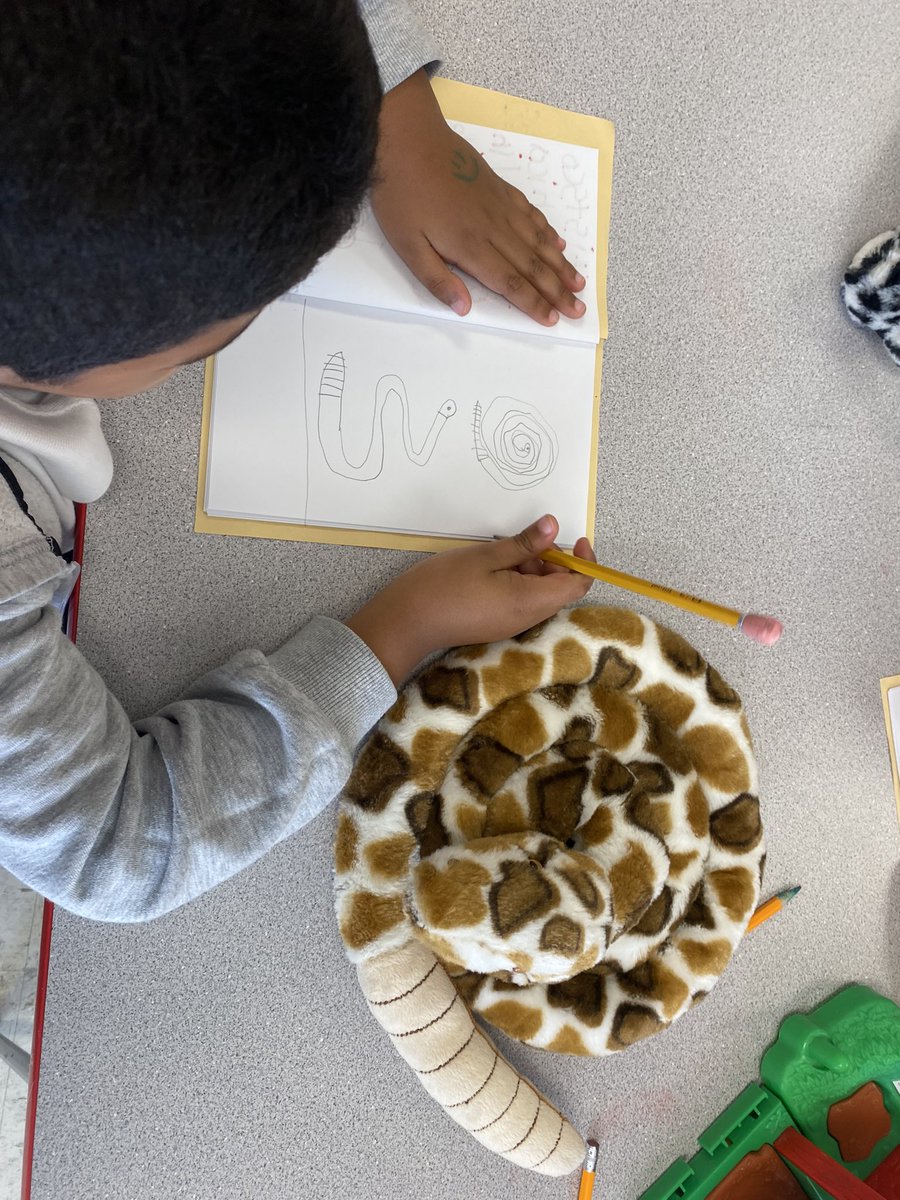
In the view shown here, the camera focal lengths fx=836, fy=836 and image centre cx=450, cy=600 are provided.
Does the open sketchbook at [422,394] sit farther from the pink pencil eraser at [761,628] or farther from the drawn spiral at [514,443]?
the pink pencil eraser at [761,628]

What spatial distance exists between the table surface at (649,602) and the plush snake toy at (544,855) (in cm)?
4

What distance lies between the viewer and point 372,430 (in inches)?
24.1

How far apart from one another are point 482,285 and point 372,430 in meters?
0.15

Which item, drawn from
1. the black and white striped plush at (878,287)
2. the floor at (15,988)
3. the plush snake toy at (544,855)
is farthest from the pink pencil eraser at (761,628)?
the floor at (15,988)

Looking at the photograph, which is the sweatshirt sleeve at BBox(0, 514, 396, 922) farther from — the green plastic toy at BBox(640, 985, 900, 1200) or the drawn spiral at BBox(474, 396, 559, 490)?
the green plastic toy at BBox(640, 985, 900, 1200)

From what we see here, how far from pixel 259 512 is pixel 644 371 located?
1.09ft

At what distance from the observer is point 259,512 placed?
60 cm

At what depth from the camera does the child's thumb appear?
61 cm

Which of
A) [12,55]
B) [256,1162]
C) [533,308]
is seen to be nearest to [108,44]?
[12,55]

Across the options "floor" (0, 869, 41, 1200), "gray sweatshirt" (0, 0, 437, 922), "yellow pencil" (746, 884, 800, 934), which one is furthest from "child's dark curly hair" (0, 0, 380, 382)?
"floor" (0, 869, 41, 1200)

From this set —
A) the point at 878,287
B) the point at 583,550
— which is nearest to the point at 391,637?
the point at 583,550

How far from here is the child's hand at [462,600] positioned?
60 centimetres

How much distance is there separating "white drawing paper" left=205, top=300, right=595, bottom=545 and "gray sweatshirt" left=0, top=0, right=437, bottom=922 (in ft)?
0.31

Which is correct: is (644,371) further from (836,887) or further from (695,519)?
(836,887)
